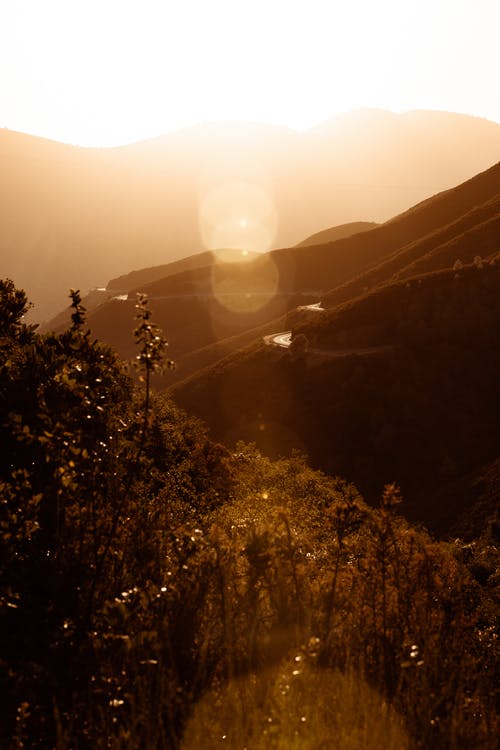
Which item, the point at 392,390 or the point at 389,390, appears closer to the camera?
the point at 392,390

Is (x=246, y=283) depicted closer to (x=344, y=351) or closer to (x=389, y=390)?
(x=344, y=351)

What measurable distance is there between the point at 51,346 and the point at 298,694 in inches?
427

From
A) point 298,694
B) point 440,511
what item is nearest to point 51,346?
point 298,694

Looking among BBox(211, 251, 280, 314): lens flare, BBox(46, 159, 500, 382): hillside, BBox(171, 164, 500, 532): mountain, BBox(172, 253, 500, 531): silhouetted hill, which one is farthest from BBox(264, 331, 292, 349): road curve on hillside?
BBox(211, 251, 280, 314): lens flare

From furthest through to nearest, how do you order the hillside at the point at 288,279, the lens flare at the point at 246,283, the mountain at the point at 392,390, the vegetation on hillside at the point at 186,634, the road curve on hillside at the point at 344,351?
the lens flare at the point at 246,283 < the hillside at the point at 288,279 < the road curve on hillside at the point at 344,351 < the mountain at the point at 392,390 < the vegetation on hillside at the point at 186,634

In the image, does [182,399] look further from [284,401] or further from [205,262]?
[205,262]

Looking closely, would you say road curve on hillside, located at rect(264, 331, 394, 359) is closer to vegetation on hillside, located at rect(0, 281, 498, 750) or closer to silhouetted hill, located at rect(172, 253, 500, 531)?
silhouetted hill, located at rect(172, 253, 500, 531)

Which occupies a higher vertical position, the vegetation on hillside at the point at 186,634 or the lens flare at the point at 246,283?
the lens flare at the point at 246,283

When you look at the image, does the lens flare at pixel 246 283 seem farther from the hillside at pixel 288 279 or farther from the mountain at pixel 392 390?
the mountain at pixel 392 390

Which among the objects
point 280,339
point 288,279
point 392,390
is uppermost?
point 288,279

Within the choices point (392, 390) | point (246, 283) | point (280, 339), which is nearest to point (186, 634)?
point (392, 390)

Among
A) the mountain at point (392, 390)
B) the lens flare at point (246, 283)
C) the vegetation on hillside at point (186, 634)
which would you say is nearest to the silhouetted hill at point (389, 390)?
the mountain at point (392, 390)

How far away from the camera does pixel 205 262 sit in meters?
183

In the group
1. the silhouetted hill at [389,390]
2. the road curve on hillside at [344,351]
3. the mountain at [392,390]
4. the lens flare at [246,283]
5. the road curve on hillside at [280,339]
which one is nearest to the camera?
the mountain at [392,390]
